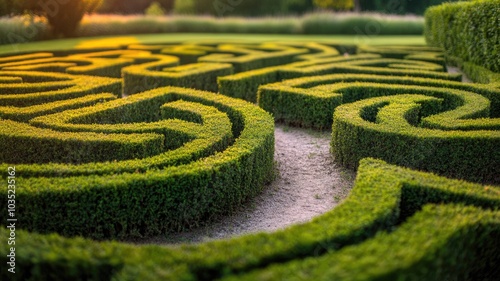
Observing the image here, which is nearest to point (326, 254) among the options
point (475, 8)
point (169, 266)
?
point (169, 266)

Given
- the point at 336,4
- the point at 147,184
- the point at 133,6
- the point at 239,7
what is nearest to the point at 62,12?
the point at 147,184

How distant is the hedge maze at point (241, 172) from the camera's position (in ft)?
15.3

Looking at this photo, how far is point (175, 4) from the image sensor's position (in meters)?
52.5

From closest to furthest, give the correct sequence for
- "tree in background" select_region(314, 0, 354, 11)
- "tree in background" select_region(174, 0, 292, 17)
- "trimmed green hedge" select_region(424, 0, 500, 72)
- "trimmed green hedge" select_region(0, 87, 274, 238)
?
"trimmed green hedge" select_region(0, 87, 274, 238), "trimmed green hedge" select_region(424, 0, 500, 72), "tree in background" select_region(314, 0, 354, 11), "tree in background" select_region(174, 0, 292, 17)

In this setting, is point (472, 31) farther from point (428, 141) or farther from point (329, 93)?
point (428, 141)

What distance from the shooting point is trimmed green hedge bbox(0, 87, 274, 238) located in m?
6.50

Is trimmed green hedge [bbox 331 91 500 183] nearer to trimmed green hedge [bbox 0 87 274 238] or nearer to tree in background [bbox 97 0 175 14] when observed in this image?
trimmed green hedge [bbox 0 87 274 238]

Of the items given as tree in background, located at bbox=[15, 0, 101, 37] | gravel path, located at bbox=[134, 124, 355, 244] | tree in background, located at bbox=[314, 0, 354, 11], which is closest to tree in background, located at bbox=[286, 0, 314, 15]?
tree in background, located at bbox=[314, 0, 354, 11]

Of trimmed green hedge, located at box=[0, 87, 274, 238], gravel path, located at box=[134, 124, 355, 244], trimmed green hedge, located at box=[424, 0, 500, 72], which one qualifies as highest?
trimmed green hedge, located at box=[424, 0, 500, 72]

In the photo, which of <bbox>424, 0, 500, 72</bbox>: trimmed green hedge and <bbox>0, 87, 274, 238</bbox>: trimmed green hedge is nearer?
<bbox>0, 87, 274, 238</bbox>: trimmed green hedge

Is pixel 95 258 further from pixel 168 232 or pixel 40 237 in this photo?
pixel 168 232

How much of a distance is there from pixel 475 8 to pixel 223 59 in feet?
28.9

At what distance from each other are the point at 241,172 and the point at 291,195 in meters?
1.32

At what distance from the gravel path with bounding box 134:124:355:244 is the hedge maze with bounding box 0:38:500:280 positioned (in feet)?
0.77
